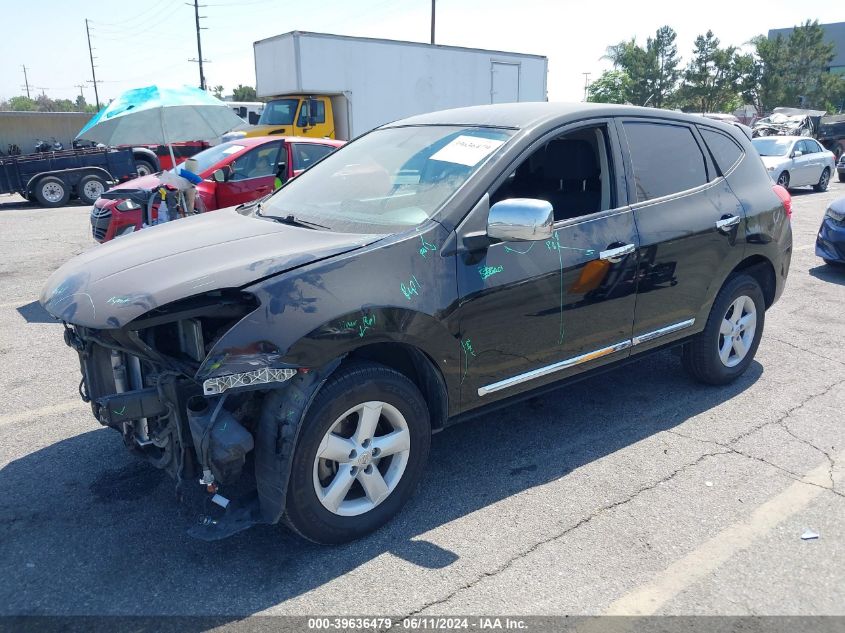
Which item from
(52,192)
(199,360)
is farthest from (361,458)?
(52,192)

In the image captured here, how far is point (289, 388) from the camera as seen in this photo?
9.20 feet

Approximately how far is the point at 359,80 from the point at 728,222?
15.3m

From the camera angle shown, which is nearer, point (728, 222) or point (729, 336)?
point (728, 222)

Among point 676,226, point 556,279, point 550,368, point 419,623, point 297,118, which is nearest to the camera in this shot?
point 419,623

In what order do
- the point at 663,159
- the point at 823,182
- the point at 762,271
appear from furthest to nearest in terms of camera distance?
the point at 823,182
the point at 762,271
the point at 663,159

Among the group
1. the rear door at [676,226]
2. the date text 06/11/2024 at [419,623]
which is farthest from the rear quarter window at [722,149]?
the date text 06/11/2024 at [419,623]

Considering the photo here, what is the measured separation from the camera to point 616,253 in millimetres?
3820

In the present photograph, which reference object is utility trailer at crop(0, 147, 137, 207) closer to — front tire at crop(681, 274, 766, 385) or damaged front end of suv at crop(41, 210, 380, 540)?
damaged front end of suv at crop(41, 210, 380, 540)

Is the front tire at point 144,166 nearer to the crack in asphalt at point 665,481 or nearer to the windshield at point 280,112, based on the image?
the windshield at point 280,112

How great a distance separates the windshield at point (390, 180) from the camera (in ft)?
11.1

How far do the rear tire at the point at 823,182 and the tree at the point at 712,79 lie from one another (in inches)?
1451

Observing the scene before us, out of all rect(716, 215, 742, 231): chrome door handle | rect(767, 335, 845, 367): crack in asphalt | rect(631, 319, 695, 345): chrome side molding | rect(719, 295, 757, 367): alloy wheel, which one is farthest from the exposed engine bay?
rect(767, 335, 845, 367): crack in asphalt

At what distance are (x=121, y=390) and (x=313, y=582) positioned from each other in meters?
1.24

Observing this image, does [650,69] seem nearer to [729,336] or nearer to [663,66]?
[663,66]
